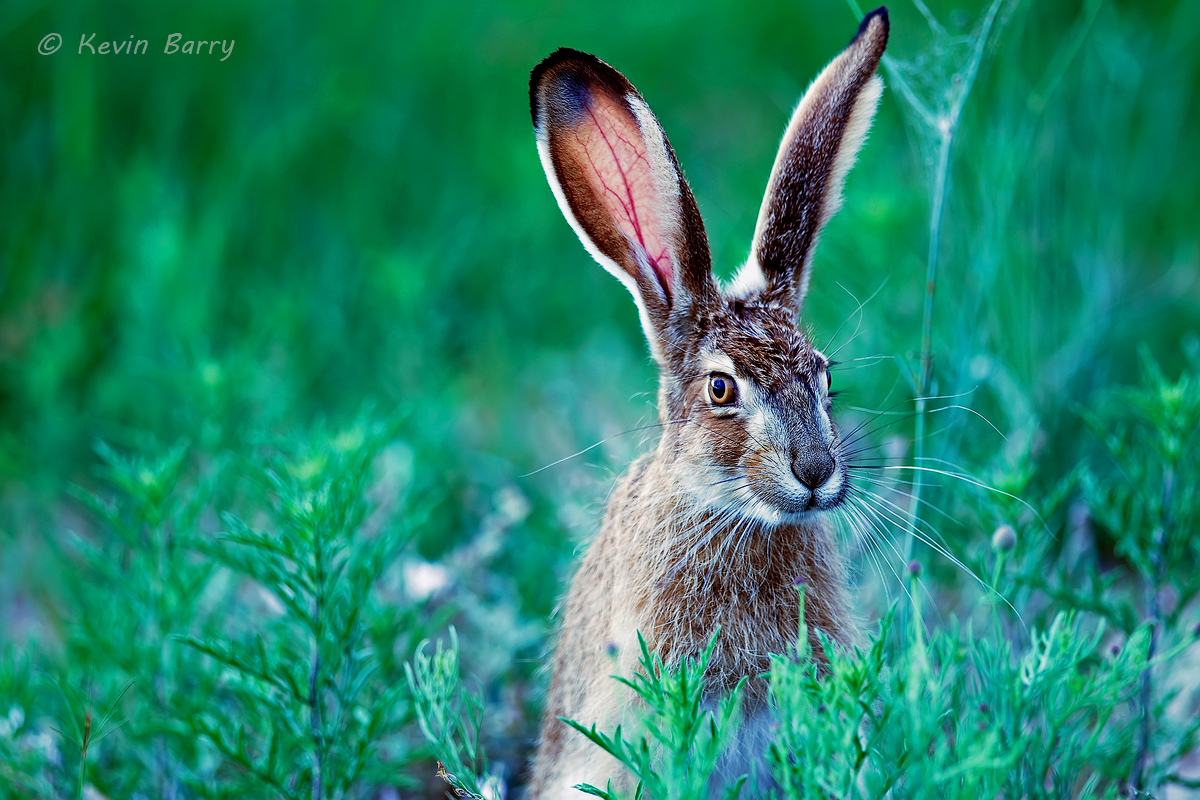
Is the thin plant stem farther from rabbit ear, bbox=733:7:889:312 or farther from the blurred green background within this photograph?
rabbit ear, bbox=733:7:889:312

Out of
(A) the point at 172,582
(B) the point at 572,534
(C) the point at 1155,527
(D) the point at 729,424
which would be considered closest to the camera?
(D) the point at 729,424

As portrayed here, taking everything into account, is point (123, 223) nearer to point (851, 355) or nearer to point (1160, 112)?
point (851, 355)

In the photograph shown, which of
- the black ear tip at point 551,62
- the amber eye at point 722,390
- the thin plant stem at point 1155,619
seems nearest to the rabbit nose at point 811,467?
the amber eye at point 722,390

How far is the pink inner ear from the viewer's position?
2797mm

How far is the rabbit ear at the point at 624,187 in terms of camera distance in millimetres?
2723

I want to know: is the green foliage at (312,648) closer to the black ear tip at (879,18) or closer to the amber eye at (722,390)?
the amber eye at (722,390)

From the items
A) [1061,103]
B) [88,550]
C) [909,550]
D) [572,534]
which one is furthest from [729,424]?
[1061,103]

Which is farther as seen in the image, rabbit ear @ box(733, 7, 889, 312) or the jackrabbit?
rabbit ear @ box(733, 7, 889, 312)

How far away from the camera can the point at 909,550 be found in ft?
9.99

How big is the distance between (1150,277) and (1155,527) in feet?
8.12

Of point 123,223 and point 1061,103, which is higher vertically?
point 1061,103

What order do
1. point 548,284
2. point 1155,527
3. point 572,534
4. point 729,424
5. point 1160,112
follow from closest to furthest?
point 729,424, point 1155,527, point 572,534, point 1160,112, point 548,284

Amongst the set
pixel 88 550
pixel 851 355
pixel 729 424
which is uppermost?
pixel 851 355

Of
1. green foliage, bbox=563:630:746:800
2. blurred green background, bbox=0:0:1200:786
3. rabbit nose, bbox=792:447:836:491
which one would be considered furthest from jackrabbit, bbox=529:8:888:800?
→ green foliage, bbox=563:630:746:800
